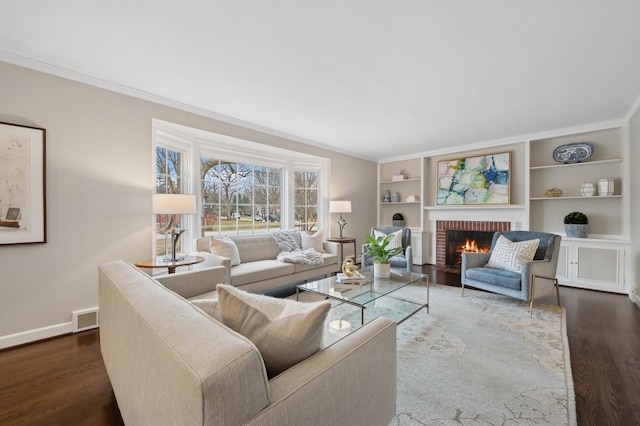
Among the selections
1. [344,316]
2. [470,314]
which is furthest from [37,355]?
[470,314]

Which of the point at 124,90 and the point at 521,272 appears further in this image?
the point at 521,272

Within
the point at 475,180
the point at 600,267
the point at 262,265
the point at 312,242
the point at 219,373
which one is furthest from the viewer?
the point at 475,180

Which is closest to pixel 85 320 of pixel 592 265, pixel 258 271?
pixel 258 271

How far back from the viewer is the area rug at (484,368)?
1555 millimetres

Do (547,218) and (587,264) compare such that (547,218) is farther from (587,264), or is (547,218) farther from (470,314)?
(470,314)

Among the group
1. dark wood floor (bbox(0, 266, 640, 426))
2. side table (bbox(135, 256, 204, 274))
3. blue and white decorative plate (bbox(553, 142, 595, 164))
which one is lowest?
dark wood floor (bbox(0, 266, 640, 426))

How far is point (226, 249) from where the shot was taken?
3.42 metres

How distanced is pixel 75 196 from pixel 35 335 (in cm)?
120

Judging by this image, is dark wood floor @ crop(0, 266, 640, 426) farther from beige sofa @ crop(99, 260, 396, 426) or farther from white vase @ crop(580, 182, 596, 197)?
white vase @ crop(580, 182, 596, 197)

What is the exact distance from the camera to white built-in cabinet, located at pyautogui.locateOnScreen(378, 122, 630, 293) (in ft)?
12.6

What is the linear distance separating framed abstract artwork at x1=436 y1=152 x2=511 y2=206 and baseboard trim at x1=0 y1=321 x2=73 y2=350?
5.61 meters

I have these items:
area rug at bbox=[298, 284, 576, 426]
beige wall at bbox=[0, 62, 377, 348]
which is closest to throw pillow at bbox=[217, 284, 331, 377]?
area rug at bbox=[298, 284, 576, 426]

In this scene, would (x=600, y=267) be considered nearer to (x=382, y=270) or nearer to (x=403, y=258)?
(x=403, y=258)

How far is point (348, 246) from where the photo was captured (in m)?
5.71
